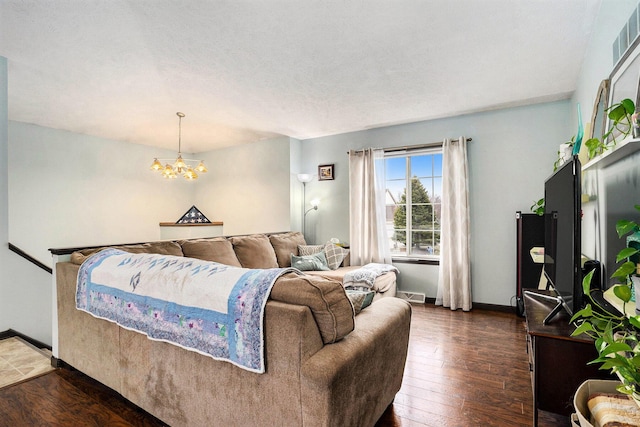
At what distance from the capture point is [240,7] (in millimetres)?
2020

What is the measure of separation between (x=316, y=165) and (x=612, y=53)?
3903mm

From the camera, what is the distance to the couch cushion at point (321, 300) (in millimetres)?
1320

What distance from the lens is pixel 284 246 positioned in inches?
176

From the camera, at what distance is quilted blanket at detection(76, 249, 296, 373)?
1.34 m

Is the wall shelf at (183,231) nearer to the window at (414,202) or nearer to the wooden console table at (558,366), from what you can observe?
the window at (414,202)

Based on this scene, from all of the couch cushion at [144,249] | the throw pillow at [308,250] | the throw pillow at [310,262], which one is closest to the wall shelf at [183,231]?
the couch cushion at [144,249]

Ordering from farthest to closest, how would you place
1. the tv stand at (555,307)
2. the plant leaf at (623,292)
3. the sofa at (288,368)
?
the tv stand at (555,307)
the sofa at (288,368)
the plant leaf at (623,292)

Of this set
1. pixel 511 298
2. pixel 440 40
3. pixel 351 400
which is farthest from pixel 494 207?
pixel 351 400

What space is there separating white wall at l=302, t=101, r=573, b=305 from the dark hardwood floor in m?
1.17

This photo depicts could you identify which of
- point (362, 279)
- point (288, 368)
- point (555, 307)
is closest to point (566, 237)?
point (555, 307)

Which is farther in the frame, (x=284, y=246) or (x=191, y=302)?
(x=284, y=246)

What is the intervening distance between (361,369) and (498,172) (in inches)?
136

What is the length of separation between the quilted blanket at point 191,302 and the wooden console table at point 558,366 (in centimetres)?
133

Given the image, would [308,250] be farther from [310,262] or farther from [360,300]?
[360,300]
